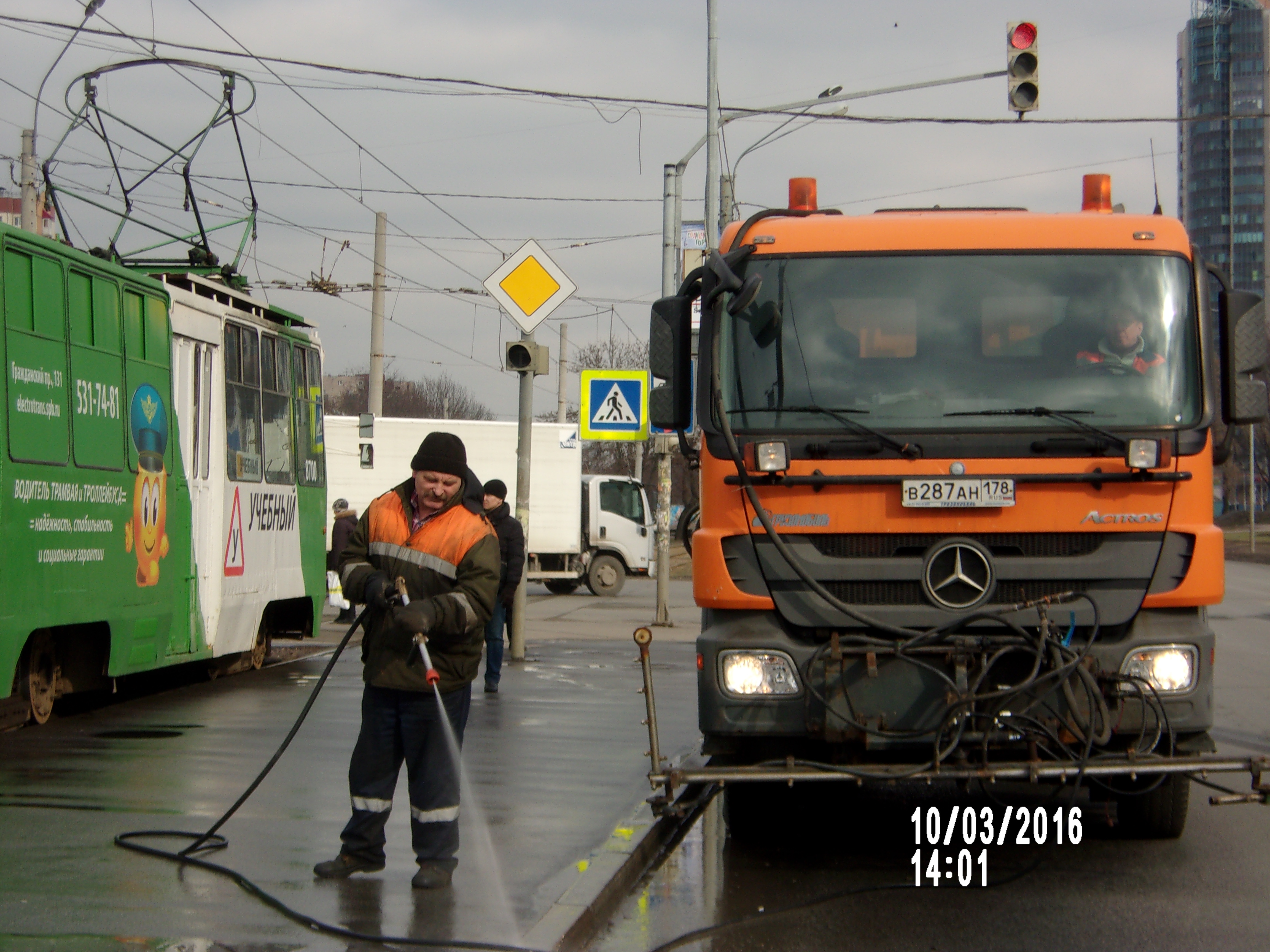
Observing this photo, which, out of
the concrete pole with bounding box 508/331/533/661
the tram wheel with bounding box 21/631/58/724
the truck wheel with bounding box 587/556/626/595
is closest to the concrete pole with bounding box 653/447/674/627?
the concrete pole with bounding box 508/331/533/661

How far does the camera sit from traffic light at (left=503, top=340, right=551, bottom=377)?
14453 mm

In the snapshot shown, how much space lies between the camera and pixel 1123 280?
6.74 metres

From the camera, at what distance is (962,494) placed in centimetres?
640

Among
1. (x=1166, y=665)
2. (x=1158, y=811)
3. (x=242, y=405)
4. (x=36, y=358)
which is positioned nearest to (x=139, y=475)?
(x=36, y=358)

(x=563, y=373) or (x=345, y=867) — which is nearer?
(x=345, y=867)

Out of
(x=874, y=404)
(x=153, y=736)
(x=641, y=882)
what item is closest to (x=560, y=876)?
(x=641, y=882)

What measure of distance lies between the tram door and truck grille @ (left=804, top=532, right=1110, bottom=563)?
7127 mm

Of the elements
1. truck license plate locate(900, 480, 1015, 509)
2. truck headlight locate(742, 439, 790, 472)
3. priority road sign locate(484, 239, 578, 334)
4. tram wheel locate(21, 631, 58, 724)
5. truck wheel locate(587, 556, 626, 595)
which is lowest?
truck wheel locate(587, 556, 626, 595)

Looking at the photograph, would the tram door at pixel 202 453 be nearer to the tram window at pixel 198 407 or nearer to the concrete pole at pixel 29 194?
the tram window at pixel 198 407

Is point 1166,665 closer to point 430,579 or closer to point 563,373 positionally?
point 430,579

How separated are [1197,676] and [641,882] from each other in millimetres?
Answer: 2439

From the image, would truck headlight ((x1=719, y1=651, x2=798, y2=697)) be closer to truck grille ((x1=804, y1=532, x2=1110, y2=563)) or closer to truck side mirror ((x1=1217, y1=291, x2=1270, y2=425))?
truck grille ((x1=804, y1=532, x2=1110, y2=563))

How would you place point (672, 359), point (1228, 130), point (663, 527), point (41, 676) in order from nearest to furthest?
point (672, 359) < point (41, 676) < point (663, 527) < point (1228, 130)
